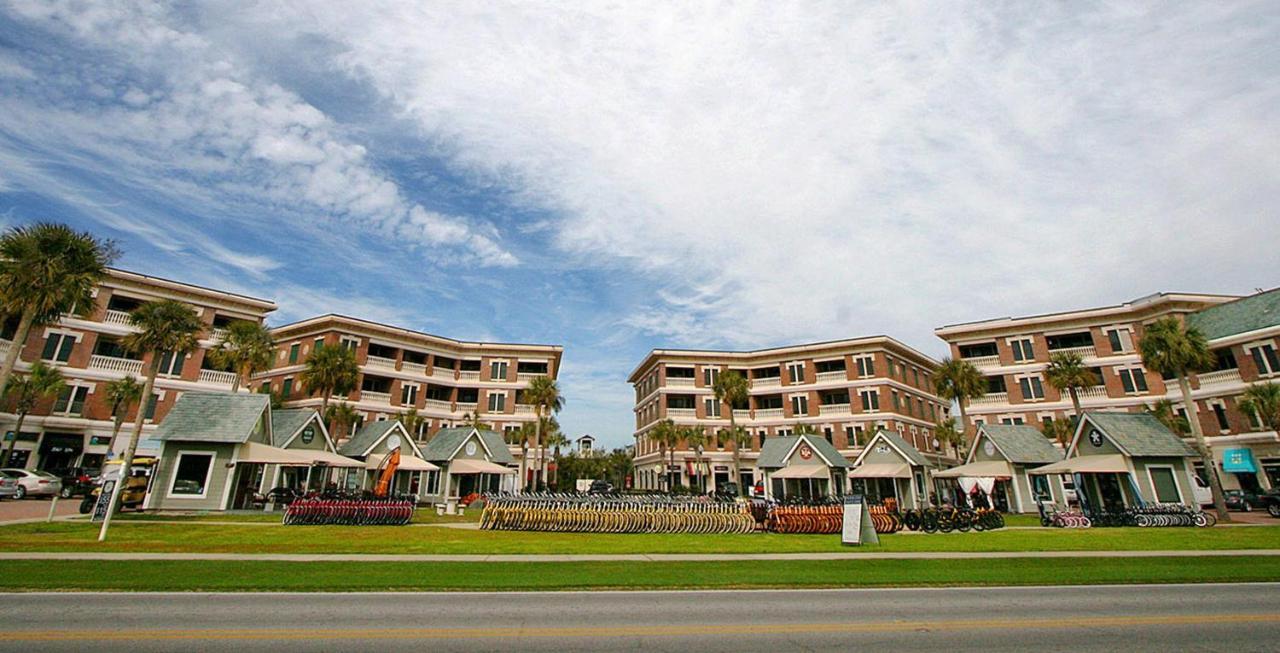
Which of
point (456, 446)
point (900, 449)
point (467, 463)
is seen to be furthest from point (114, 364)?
point (900, 449)

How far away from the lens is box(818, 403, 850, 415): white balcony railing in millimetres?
62500

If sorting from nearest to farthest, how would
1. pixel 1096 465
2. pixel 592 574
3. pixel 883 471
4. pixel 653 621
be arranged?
1. pixel 653 621
2. pixel 592 574
3. pixel 1096 465
4. pixel 883 471

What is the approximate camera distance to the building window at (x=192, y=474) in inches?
1147

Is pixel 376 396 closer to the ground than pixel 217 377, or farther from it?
closer to the ground

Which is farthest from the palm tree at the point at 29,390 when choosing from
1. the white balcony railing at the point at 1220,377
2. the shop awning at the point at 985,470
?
the white balcony railing at the point at 1220,377

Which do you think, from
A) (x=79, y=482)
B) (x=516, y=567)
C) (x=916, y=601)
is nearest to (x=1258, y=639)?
(x=916, y=601)

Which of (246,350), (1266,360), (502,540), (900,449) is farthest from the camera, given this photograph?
(246,350)

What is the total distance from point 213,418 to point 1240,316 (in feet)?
225

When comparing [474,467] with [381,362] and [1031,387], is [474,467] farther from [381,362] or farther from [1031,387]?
[1031,387]

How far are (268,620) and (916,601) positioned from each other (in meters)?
10.8

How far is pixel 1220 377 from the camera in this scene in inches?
1735

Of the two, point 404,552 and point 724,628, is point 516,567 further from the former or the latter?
point 724,628

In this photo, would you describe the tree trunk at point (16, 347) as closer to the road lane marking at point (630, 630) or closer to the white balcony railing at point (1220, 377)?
the road lane marking at point (630, 630)

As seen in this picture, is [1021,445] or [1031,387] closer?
[1021,445]
